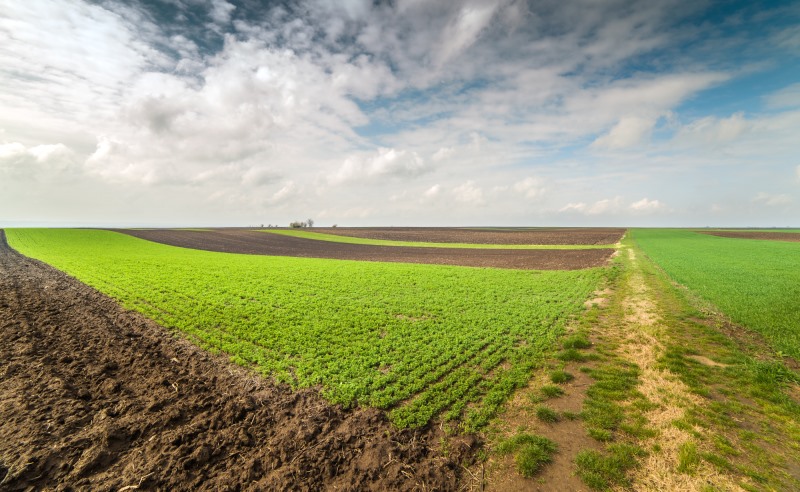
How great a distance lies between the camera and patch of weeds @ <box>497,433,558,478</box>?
598 centimetres

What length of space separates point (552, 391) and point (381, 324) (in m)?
7.33

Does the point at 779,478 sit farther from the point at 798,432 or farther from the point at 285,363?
the point at 285,363

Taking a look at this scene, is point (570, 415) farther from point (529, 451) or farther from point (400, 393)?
point (400, 393)

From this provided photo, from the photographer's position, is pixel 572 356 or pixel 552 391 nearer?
pixel 552 391

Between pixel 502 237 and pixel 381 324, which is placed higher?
pixel 502 237

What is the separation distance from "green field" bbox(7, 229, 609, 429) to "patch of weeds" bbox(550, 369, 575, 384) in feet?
2.41

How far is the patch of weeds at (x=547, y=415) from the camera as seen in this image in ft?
24.3

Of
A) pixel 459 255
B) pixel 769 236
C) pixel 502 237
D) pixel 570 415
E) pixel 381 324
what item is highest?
pixel 502 237

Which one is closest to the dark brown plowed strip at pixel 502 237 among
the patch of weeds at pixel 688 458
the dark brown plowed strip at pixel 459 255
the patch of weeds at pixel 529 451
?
the dark brown plowed strip at pixel 459 255

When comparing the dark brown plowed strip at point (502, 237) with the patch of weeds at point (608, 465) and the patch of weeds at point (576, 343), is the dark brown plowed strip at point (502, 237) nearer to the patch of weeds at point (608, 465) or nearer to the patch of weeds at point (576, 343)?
the patch of weeds at point (576, 343)

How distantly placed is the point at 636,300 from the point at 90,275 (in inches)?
1574

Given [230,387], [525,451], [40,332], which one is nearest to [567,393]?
[525,451]

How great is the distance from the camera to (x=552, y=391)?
8633mm

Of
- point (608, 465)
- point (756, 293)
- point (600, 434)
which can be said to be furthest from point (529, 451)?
point (756, 293)
